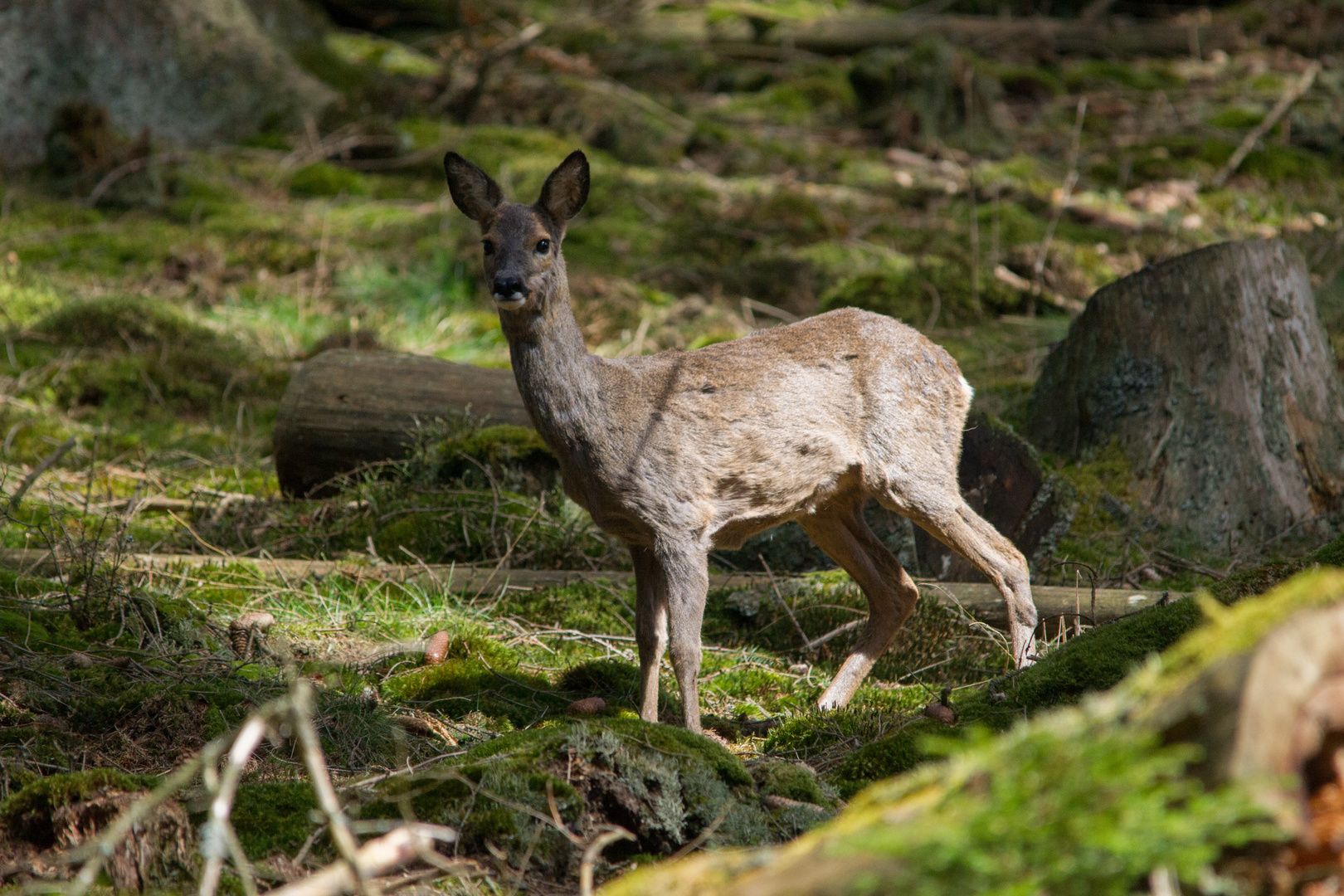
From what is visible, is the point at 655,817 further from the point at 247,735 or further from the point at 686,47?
the point at 686,47

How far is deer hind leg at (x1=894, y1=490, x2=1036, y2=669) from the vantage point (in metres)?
5.29

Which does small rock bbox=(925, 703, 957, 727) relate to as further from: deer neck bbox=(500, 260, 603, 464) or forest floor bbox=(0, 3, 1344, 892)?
deer neck bbox=(500, 260, 603, 464)

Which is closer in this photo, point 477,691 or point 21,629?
point 21,629

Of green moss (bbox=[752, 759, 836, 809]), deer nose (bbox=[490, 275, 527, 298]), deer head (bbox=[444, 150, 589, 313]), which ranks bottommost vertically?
green moss (bbox=[752, 759, 836, 809])

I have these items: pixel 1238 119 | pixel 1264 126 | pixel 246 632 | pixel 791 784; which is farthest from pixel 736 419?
pixel 1238 119

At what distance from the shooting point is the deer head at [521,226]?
470 cm

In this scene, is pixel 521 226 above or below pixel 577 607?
above

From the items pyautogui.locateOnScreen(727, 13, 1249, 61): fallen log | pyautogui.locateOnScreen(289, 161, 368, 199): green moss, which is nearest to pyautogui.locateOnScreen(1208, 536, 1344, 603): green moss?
pyautogui.locateOnScreen(289, 161, 368, 199): green moss

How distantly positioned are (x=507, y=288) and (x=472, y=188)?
0.73m

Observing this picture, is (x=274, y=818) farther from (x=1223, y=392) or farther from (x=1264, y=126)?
(x=1264, y=126)

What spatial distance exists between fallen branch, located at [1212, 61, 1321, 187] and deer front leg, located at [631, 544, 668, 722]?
9.53 metres

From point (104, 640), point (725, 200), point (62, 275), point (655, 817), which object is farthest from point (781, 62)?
point (655, 817)

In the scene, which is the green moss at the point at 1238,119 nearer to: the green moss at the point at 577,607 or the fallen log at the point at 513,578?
the fallen log at the point at 513,578

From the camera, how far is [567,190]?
5047mm
